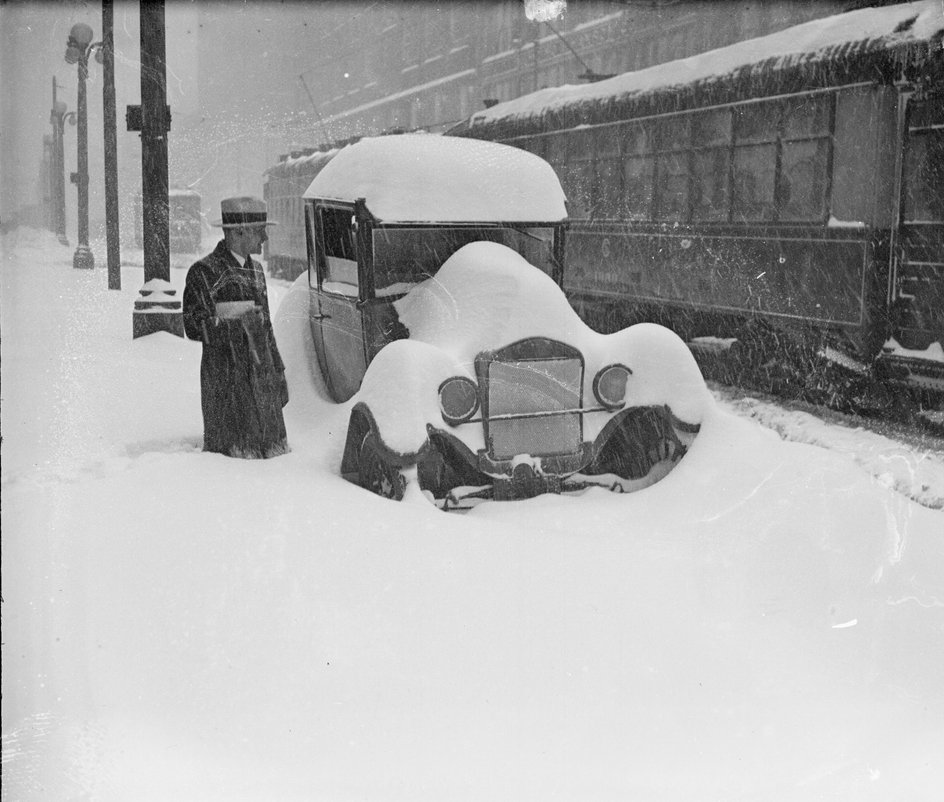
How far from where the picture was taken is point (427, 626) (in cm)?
340

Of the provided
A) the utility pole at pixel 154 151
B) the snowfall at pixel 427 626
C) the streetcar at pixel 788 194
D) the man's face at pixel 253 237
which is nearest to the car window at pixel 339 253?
the man's face at pixel 253 237

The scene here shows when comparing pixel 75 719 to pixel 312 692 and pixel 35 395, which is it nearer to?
pixel 312 692

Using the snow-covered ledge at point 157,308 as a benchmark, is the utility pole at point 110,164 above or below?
above

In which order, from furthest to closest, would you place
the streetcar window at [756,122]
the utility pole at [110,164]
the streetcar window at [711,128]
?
the streetcar window at [711,128], the streetcar window at [756,122], the utility pole at [110,164]

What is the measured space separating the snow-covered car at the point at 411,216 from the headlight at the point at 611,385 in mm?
1096

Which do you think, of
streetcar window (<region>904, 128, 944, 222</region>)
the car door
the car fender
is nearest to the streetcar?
streetcar window (<region>904, 128, 944, 222</region>)

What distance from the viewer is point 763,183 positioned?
9469 millimetres

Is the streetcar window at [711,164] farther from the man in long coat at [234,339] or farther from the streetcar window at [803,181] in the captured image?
the man in long coat at [234,339]

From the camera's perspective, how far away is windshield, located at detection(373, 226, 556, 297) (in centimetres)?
581

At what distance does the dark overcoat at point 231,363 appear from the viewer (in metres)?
4.94

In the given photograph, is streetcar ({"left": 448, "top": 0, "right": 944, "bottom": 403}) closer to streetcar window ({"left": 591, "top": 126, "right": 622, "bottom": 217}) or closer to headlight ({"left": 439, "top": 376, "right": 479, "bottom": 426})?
streetcar window ({"left": 591, "top": 126, "right": 622, "bottom": 217})

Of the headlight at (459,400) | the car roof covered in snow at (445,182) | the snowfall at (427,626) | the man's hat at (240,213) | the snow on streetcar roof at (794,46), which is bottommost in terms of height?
the snowfall at (427,626)

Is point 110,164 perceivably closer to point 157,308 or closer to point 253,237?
point 157,308

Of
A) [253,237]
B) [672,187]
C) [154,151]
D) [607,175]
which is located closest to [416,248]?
[253,237]
